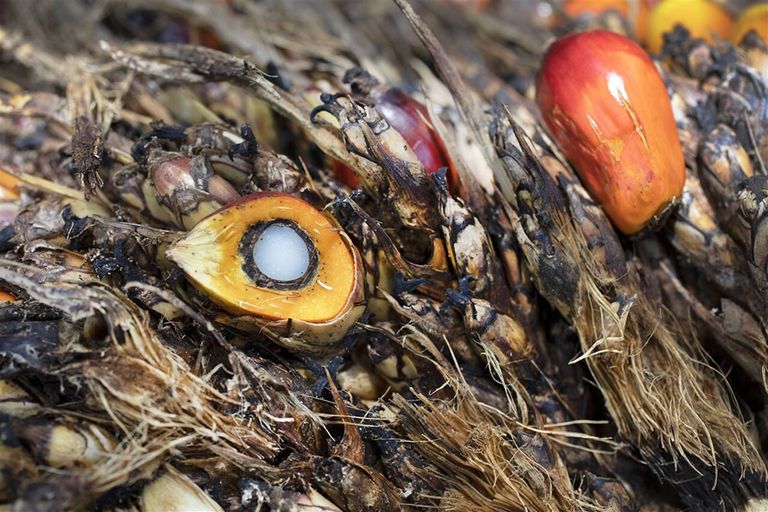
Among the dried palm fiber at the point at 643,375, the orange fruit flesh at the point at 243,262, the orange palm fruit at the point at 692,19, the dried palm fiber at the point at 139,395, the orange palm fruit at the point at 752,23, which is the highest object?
the orange palm fruit at the point at 752,23

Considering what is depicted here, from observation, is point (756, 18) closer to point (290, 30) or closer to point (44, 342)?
point (290, 30)

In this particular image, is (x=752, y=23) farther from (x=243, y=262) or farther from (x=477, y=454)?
(x=243, y=262)

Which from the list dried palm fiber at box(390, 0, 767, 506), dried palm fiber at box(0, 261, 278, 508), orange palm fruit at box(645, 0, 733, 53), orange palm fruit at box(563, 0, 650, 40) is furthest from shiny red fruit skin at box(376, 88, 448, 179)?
orange palm fruit at box(563, 0, 650, 40)

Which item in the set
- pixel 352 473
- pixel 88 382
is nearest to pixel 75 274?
pixel 88 382

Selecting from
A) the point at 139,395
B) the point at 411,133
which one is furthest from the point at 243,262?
the point at 411,133

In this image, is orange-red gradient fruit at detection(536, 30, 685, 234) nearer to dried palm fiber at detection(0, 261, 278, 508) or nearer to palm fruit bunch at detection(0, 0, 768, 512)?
palm fruit bunch at detection(0, 0, 768, 512)

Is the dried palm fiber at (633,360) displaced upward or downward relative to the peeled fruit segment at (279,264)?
upward

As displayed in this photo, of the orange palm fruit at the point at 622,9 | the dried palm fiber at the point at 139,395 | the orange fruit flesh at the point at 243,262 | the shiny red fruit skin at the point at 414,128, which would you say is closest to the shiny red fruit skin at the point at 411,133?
the shiny red fruit skin at the point at 414,128

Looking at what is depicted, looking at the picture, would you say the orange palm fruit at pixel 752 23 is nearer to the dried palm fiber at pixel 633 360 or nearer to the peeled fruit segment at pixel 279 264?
the dried palm fiber at pixel 633 360
